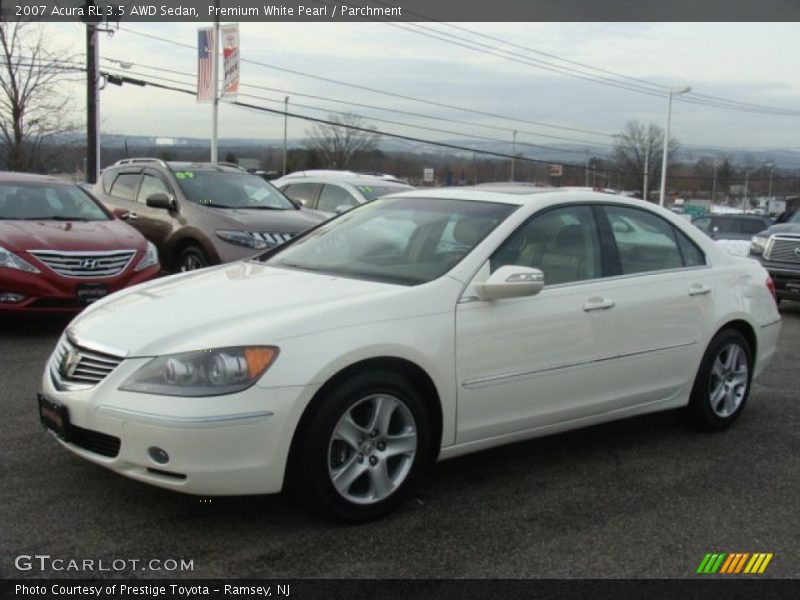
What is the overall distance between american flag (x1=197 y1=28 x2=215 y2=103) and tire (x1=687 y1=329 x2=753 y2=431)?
23.4 m

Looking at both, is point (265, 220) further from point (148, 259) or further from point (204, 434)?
point (204, 434)

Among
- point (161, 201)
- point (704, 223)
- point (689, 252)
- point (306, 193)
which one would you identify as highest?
point (306, 193)

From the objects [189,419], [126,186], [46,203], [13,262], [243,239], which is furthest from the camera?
[126,186]

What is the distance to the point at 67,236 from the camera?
815 cm

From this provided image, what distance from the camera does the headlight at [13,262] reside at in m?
7.65

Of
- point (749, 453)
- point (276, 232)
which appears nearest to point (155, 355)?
point (749, 453)

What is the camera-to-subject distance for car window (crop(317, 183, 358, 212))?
505 inches

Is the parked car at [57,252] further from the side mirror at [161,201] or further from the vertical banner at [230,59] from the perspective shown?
the vertical banner at [230,59]

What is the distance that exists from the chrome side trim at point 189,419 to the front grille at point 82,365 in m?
0.27

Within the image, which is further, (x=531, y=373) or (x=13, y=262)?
(x=13, y=262)

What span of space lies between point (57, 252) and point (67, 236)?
34 centimetres

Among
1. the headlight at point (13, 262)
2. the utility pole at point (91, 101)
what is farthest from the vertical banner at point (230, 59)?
the headlight at point (13, 262)

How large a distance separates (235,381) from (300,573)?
0.81 m

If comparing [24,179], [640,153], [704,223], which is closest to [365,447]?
[24,179]
